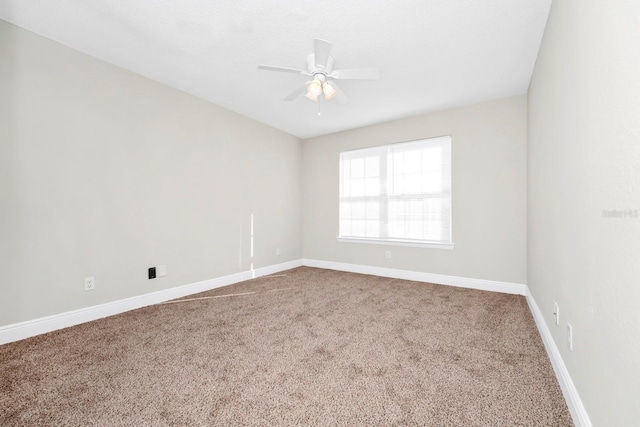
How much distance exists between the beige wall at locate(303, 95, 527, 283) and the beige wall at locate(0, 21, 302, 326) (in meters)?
2.56

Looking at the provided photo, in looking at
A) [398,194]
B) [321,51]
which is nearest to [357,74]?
[321,51]

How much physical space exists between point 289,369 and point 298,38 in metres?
2.61

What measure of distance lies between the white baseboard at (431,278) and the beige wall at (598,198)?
170cm

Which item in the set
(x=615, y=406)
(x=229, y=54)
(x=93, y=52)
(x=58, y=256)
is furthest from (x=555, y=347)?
(x=93, y=52)

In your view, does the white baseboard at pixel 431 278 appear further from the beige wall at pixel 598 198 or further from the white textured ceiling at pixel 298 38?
the white textured ceiling at pixel 298 38

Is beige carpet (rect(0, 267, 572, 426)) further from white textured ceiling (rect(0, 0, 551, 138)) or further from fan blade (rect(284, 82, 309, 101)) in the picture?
white textured ceiling (rect(0, 0, 551, 138))

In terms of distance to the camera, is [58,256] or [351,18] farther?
[58,256]

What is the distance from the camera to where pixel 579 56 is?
4.37ft

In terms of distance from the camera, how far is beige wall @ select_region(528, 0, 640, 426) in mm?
834

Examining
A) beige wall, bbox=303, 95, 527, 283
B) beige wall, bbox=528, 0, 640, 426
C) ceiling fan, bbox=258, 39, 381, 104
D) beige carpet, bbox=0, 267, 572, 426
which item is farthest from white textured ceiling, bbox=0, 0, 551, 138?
beige carpet, bbox=0, 267, 572, 426

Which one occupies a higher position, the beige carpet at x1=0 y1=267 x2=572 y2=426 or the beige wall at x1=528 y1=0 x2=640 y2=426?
the beige wall at x1=528 y1=0 x2=640 y2=426

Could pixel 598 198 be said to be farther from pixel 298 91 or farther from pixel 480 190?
pixel 480 190

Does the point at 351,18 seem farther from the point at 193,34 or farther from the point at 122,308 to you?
the point at 122,308

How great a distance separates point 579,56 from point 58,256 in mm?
3997
